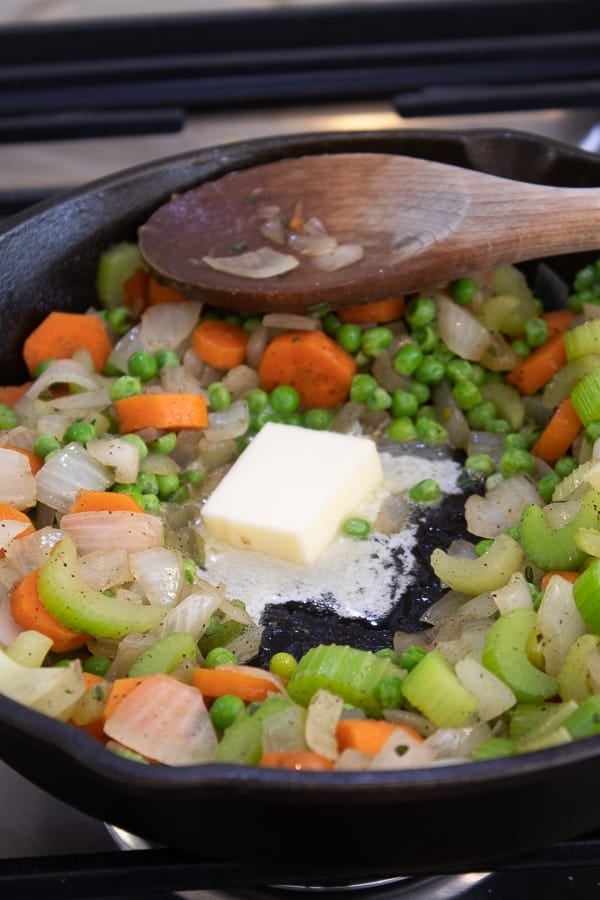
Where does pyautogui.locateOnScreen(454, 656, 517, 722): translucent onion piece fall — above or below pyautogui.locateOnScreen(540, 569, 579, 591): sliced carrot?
above

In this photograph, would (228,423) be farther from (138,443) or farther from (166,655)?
(166,655)

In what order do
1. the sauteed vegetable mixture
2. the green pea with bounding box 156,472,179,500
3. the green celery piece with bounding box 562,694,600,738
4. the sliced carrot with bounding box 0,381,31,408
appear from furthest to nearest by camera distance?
the sliced carrot with bounding box 0,381,31,408 → the green pea with bounding box 156,472,179,500 → the sauteed vegetable mixture → the green celery piece with bounding box 562,694,600,738

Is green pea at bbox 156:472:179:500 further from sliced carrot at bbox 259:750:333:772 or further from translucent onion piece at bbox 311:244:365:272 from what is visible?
sliced carrot at bbox 259:750:333:772

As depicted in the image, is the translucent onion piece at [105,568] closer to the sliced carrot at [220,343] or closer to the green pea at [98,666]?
the green pea at [98,666]

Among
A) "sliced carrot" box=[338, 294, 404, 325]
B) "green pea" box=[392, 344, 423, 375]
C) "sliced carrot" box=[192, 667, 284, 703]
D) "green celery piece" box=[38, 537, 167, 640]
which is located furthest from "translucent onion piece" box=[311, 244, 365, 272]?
"sliced carrot" box=[192, 667, 284, 703]

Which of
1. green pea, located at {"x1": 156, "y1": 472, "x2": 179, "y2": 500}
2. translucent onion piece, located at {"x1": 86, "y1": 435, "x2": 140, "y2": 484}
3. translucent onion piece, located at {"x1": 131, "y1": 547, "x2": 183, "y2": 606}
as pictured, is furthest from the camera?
green pea, located at {"x1": 156, "y1": 472, "x2": 179, "y2": 500}

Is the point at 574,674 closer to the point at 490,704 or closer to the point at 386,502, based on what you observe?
the point at 490,704
